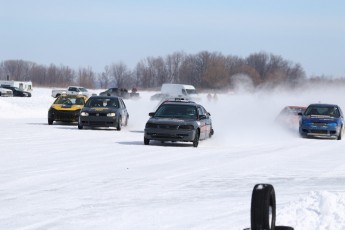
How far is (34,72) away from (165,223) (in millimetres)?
175321

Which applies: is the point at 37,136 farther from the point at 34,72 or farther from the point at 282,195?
the point at 34,72

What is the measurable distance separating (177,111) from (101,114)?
280 inches

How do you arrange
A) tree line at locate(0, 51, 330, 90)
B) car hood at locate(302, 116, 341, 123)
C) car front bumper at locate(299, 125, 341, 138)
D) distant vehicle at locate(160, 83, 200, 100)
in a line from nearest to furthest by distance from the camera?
car front bumper at locate(299, 125, 341, 138)
car hood at locate(302, 116, 341, 123)
distant vehicle at locate(160, 83, 200, 100)
tree line at locate(0, 51, 330, 90)

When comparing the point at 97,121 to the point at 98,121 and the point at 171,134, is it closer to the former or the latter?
the point at 98,121

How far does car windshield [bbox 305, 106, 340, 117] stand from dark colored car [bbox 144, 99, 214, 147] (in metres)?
8.42

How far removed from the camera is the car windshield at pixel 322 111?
100.0 ft

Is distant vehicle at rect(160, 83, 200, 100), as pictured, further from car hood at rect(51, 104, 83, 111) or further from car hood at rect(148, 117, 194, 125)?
car hood at rect(148, 117, 194, 125)

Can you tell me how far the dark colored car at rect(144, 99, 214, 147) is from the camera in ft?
71.6

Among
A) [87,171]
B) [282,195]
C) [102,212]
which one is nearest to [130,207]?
[102,212]

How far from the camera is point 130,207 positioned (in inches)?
394

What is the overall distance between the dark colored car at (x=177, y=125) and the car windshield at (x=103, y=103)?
7494 millimetres

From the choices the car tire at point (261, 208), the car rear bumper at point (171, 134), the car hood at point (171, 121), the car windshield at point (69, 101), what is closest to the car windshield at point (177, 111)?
the car hood at point (171, 121)

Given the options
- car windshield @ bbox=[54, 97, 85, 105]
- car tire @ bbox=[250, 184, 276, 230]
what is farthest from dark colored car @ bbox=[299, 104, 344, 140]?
car tire @ bbox=[250, 184, 276, 230]

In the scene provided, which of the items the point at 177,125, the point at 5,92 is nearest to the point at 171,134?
the point at 177,125
